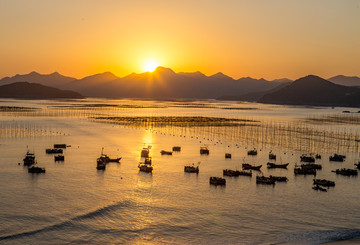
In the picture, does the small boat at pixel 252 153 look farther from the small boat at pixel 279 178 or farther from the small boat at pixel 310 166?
the small boat at pixel 279 178

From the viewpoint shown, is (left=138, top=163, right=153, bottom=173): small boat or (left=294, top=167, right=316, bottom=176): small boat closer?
(left=138, top=163, right=153, bottom=173): small boat

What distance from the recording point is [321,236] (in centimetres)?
3869

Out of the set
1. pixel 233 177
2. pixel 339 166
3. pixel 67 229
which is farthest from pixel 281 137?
pixel 67 229

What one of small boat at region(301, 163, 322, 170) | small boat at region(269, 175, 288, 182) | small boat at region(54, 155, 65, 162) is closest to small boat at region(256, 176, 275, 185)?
small boat at region(269, 175, 288, 182)

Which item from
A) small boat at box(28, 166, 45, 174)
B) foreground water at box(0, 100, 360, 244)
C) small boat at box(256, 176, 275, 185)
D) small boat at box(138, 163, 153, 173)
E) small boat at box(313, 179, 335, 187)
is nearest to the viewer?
foreground water at box(0, 100, 360, 244)

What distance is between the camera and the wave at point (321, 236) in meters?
37.5

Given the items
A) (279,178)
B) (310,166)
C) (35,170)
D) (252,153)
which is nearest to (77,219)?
(35,170)

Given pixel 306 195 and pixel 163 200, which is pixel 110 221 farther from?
pixel 306 195

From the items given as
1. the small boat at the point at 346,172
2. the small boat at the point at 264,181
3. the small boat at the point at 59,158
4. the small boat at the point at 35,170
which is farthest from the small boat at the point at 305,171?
the small boat at the point at 59,158

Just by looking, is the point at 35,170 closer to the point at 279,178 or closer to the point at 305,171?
the point at 279,178

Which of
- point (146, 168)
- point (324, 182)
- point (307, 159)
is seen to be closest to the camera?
point (324, 182)

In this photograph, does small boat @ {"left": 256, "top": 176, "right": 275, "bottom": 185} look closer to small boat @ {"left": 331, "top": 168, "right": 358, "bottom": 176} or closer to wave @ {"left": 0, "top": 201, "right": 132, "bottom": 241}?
small boat @ {"left": 331, "top": 168, "right": 358, "bottom": 176}

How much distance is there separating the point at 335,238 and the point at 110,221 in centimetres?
2264

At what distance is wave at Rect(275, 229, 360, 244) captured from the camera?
1475 inches
